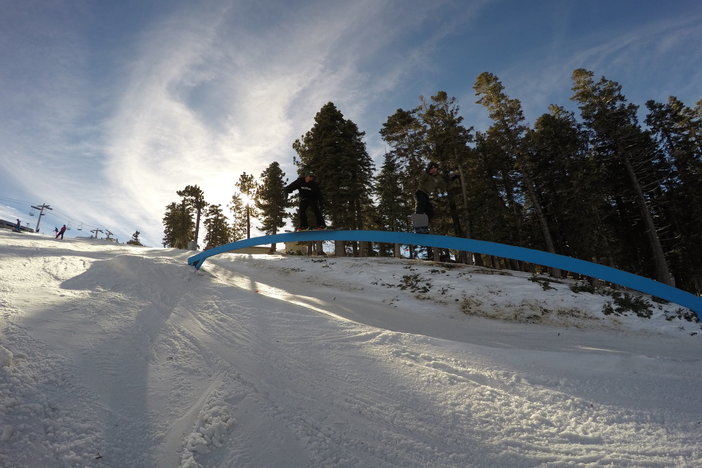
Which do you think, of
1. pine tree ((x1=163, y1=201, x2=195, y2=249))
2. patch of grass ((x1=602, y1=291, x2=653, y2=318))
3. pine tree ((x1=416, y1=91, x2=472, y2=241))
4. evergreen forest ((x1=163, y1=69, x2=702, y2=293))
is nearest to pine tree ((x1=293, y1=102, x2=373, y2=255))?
evergreen forest ((x1=163, y1=69, x2=702, y2=293))

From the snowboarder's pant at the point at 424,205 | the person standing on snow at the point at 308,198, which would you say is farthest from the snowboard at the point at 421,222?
the person standing on snow at the point at 308,198

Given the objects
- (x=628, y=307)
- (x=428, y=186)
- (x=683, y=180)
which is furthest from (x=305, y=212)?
(x=683, y=180)

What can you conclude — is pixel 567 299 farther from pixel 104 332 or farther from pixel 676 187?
pixel 676 187

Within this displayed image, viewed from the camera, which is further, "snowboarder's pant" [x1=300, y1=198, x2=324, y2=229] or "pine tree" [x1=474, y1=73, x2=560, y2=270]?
"pine tree" [x1=474, y1=73, x2=560, y2=270]

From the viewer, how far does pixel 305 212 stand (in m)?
9.64

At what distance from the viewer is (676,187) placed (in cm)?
2181

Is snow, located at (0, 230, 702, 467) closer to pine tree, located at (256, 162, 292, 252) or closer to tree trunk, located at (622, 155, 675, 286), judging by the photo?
tree trunk, located at (622, 155, 675, 286)

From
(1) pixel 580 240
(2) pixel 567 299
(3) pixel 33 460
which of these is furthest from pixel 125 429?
(1) pixel 580 240

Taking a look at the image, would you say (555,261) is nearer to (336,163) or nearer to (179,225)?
(336,163)

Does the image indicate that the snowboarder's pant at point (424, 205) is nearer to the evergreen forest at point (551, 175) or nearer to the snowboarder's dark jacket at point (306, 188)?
the snowboarder's dark jacket at point (306, 188)

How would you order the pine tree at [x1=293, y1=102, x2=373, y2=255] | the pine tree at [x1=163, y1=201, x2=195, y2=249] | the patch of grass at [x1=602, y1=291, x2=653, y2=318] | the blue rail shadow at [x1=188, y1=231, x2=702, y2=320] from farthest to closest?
the pine tree at [x1=163, y1=201, x2=195, y2=249] < the pine tree at [x1=293, y1=102, x2=373, y2=255] < the patch of grass at [x1=602, y1=291, x2=653, y2=318] < the blue rail shadow at [x1=188, y1=231, x2=702, y2=320]

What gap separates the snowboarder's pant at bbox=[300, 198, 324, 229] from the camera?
9493mm

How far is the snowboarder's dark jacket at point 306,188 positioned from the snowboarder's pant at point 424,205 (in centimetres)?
319

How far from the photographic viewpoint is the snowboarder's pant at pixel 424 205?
338 inches
